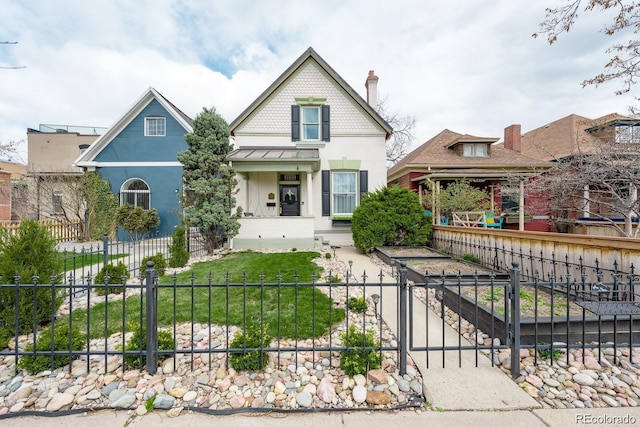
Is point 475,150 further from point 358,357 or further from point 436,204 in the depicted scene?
point 358,357

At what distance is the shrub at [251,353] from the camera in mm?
2854

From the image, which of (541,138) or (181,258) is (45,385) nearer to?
(181,258)

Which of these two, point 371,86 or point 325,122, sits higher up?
point 371,86

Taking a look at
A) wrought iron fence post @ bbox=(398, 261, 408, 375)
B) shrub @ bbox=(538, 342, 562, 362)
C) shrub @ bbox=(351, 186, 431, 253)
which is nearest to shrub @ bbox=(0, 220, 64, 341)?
wrought iron fence post @ bbox=(398, 261, 408, 375)

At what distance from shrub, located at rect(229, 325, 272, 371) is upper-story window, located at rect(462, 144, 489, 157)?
16.0 meters

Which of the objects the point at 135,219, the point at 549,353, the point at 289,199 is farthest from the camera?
the point at 135,219

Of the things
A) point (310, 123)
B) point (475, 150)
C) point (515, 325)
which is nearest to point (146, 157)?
point (310, 123)

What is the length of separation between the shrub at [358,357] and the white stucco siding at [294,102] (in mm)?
10809

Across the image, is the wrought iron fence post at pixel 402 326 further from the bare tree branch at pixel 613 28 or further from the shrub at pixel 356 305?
the bare tree branch at pixel 613 28

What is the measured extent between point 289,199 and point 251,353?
1016 centimetres

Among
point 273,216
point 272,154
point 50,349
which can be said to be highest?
point 272,154

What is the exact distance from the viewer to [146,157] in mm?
14562

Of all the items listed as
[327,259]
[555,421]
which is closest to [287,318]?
[555,421]

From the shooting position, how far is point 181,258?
7652 millimetres
